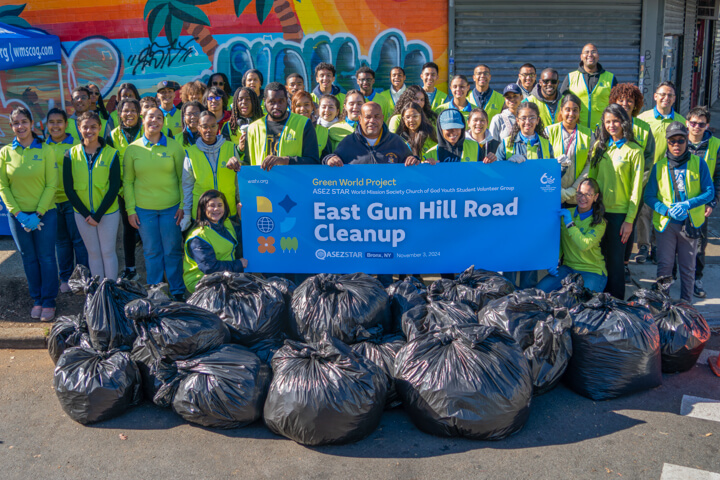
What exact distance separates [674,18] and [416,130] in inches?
311

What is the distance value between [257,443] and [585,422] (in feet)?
6.97

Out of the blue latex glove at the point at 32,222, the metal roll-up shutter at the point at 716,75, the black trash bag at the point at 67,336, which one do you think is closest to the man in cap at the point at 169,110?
the blue latex glove at the point at 32,222

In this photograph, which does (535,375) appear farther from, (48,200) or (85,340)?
(48,200)

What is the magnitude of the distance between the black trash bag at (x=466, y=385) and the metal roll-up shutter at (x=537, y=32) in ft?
23.3

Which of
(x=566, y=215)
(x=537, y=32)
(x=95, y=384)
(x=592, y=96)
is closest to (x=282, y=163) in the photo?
(x=95, y=384)

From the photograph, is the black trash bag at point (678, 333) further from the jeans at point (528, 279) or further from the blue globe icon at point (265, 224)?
the blue globe icon at point (265, 224)

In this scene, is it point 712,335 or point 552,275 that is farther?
point 552,275

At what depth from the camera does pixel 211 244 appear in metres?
5.63

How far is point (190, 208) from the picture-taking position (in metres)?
6.06

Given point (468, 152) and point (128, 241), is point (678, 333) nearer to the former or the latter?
point (468, 152)

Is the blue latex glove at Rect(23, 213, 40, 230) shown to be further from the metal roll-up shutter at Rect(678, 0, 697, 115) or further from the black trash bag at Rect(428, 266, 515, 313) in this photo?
the metal roll-up shutter at Rect(678, 0, 697, 115)

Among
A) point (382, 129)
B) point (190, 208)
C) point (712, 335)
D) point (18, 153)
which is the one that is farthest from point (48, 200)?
point (712, 335)

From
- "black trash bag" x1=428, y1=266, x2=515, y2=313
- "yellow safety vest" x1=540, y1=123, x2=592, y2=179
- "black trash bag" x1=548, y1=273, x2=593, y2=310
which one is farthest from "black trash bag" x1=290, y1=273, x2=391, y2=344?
"yellow safety vest" x1=540, y1=123, x2=592, y2=179

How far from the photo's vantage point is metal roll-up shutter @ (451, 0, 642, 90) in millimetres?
10094
